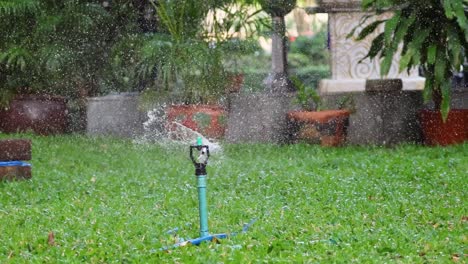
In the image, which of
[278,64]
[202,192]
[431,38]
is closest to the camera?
[202,192]

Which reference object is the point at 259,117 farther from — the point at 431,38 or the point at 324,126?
the point at 431,38

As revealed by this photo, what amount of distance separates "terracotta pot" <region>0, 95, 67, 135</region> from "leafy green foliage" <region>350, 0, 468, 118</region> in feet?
13.5

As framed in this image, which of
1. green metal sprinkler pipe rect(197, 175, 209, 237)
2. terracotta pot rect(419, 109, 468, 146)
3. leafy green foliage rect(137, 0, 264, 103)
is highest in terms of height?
leafy green foliage rect(137, 0, 264, 103)

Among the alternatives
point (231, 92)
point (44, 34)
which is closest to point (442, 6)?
point (231, 92)

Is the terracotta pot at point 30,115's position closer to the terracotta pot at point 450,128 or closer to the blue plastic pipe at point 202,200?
the terracotta pot at point 450,128

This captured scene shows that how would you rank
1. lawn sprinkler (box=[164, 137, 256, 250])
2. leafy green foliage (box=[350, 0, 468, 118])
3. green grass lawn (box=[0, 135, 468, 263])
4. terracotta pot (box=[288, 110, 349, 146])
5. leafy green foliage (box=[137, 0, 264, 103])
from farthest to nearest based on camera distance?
leafy green foliage (box=[137, 0, 264, 103]) < terracotta pot (box=[288, 110, 349, 146]) < leafy green foliage (box=[350, 0, 468, 118]) < green grass lawn (box=[0, 135, 468, 263]) < lawn sprinkler (box=[164, 137, 256, 250])

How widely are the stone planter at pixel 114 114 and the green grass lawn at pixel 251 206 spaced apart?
199 cm

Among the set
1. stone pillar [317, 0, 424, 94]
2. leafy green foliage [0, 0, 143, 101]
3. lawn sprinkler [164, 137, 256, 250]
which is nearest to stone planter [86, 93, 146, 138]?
leafy green foliage [0, 0, 143, 101]

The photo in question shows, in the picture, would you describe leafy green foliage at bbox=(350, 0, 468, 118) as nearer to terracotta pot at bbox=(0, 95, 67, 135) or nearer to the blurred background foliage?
the blurred background foliage

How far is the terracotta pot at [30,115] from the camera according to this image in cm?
1166

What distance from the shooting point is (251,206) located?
6211 mm

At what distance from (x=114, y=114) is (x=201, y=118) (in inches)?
62.6

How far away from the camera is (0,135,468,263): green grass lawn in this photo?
474 cm

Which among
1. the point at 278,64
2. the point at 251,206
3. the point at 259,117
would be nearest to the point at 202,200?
the point at 251,206
